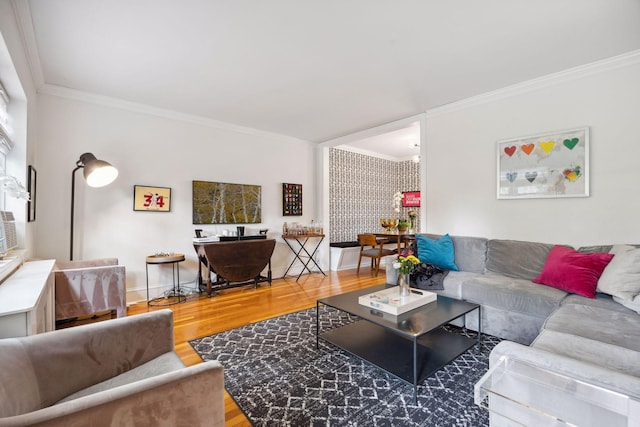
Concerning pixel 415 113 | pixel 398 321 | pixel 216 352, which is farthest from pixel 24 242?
pixel 415 113

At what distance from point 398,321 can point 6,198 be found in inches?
131

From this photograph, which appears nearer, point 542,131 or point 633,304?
point 633,304

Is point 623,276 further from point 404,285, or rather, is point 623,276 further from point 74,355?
point 74,355

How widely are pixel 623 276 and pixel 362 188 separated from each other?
15.0 feet

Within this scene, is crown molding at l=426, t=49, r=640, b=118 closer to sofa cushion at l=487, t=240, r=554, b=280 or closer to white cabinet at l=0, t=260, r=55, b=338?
sofa cushion at l=487, t=240, r=554, b=280

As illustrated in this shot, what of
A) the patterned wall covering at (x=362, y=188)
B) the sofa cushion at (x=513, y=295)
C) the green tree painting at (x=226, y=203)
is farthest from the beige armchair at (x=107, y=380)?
the patterned wall covering at (x=362, y=188)

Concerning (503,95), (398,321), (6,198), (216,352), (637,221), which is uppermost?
(503,95)

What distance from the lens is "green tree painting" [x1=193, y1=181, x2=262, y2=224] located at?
407 cm

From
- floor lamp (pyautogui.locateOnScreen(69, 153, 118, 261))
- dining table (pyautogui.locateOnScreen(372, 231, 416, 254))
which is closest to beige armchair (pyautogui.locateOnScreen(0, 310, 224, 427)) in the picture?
floor lamp (pyautogui.locateOnScreen(69, 153, 118, 261))

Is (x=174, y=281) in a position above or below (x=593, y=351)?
below

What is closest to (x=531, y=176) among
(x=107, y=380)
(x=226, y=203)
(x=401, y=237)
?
(x=401, y=237)

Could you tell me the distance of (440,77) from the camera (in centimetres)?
288

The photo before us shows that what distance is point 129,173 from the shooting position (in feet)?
11.6

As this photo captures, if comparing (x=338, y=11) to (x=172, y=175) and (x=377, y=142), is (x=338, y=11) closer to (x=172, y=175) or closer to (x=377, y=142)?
(x=172, y=175)
